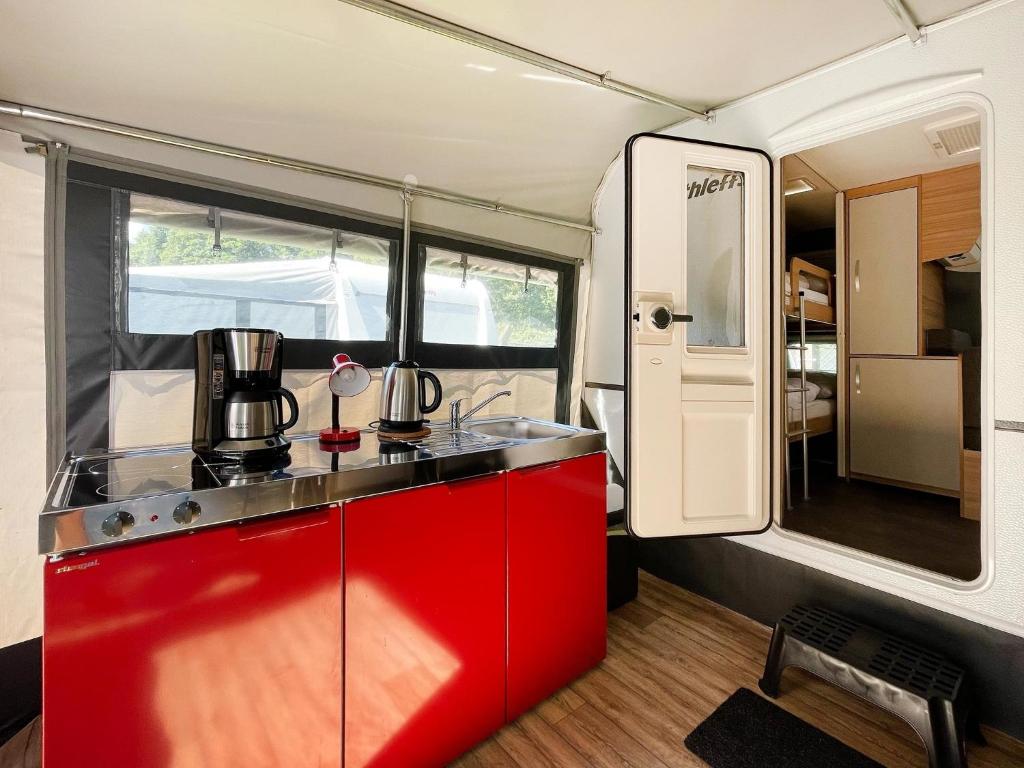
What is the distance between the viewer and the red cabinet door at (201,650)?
0.86 meters

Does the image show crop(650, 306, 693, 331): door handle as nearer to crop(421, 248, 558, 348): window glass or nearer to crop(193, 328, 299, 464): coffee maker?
crop(421, 248, 558, 348): window glass

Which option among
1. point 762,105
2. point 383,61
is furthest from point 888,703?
point 383,61

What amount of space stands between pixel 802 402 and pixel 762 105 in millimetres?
2063

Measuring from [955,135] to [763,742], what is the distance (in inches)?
122

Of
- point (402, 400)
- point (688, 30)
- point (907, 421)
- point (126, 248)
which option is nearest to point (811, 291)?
point (907, 421)

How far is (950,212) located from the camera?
3004 millimetres

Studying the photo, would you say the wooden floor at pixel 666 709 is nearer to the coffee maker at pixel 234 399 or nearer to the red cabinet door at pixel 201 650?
the red cabinet door at pixel 201 650

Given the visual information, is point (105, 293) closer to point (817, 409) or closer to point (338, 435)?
point (338, 435)

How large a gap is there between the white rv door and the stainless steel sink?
39cm

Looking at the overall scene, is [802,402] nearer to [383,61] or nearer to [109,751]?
[383,61]

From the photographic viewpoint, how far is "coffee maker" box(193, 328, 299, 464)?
1.26m

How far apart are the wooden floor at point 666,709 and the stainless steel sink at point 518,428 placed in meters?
0.98

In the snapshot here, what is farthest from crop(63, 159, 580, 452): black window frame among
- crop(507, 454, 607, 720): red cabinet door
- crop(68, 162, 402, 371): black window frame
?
crop(507, 454, 607, 720): red cabinet door

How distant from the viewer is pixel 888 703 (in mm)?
1393
